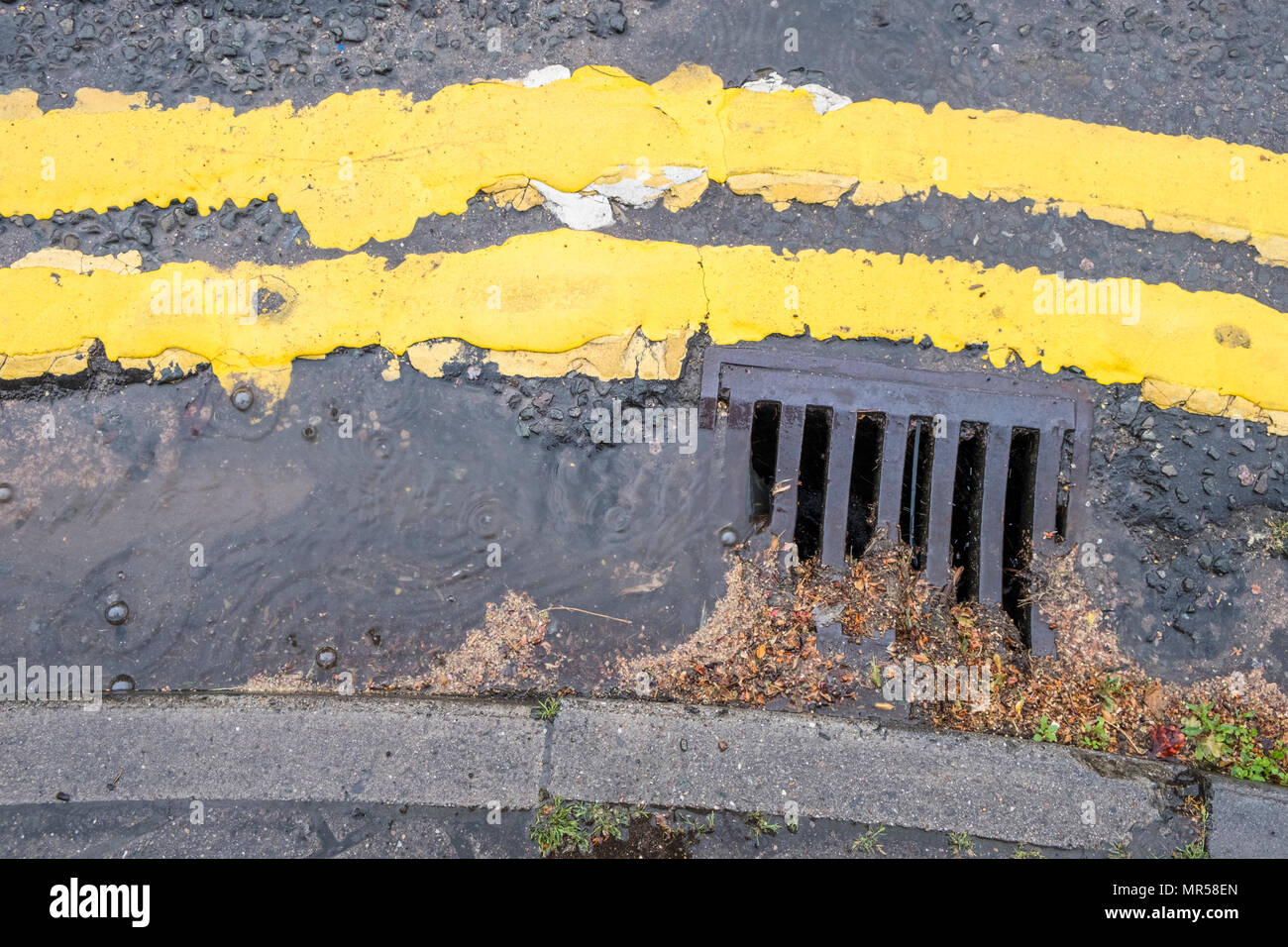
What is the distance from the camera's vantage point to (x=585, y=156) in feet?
9.32

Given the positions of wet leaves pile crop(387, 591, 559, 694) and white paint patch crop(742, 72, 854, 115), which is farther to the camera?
white paint patch crop(742, 72, 854, 115)

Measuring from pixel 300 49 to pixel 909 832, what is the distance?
11.7ft

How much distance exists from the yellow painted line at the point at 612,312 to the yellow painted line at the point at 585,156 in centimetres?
23

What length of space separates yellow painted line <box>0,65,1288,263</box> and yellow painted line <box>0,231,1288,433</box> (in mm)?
235

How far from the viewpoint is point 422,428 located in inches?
112

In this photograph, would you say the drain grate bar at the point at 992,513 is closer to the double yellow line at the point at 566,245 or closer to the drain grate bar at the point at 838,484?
A: the double yellow line at the point at 566,245

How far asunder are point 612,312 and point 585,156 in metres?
0.60

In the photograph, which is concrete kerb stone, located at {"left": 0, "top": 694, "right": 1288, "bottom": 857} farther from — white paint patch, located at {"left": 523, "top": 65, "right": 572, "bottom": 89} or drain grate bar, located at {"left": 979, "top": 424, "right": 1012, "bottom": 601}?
white paint patch, located at {"left": 523, "top": 65, "right": 572, "bottom": 89}

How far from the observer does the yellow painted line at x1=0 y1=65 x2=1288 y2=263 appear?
2.83 metres

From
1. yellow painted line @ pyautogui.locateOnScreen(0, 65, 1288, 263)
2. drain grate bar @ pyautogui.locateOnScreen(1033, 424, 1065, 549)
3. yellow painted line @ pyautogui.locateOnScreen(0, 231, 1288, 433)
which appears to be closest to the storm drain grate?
drain grate bar @ pyautogui.locateOnScreen(1033, 424, 1065, 549)

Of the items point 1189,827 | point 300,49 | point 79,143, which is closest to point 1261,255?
point 1189,827

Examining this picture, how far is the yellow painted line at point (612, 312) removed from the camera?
2.81 m

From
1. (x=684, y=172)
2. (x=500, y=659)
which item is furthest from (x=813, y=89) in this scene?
(x=500, y=659)

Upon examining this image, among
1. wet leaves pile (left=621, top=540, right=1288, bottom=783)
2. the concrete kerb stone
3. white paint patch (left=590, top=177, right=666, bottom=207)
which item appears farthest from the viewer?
white paint patch (left=590, top=177, right=666, bottom=207)
